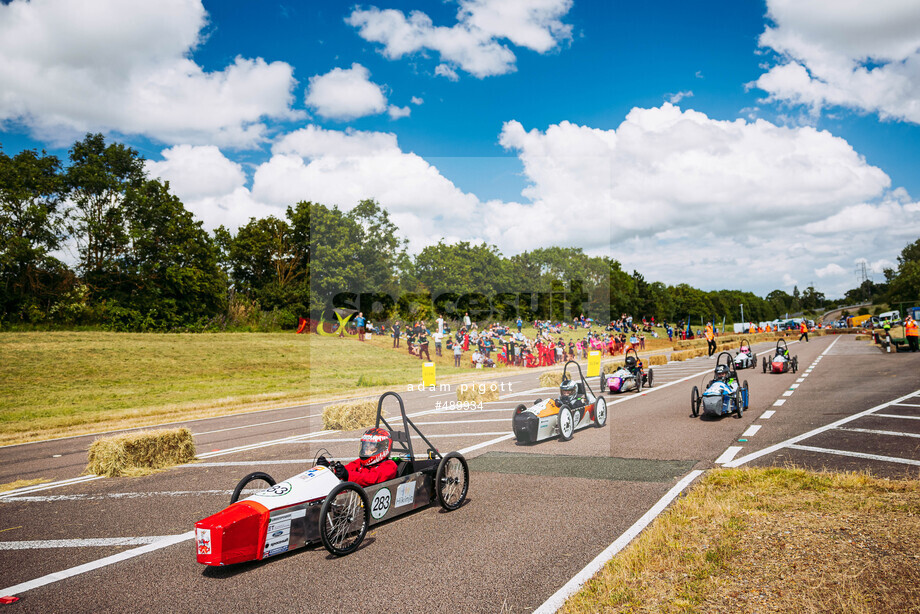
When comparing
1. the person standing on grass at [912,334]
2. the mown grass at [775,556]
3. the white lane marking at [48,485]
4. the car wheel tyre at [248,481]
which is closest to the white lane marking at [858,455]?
the mown grass at [775,556]

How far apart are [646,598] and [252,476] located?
423cm

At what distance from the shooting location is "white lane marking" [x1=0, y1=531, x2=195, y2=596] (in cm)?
496

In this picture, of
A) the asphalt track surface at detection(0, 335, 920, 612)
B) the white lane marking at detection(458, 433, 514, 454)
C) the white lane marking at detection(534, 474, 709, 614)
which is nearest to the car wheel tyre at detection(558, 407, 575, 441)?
the asphalt track surface at detection(0, 335, 920, 612)

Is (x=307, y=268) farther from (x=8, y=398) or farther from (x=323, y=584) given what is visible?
(x=323, y=584)

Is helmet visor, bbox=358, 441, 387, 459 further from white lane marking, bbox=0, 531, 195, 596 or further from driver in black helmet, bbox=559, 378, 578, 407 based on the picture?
driver in black helmet, bbox=559, 378, 578, 407

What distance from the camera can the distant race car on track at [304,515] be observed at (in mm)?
4918

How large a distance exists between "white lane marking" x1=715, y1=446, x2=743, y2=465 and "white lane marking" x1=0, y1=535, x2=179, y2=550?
26.3 feet

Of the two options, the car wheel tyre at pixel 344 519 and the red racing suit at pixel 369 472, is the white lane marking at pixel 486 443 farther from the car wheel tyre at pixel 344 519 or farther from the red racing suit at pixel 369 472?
the car wheel tyre at pixel 344 519

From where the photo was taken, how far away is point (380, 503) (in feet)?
20.0

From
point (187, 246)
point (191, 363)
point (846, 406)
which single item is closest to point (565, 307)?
point (187, 246)

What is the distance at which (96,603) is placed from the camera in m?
4.57

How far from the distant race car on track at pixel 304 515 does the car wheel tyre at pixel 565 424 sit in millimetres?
4889

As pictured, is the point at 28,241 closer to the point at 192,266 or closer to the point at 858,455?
the point at 192,266

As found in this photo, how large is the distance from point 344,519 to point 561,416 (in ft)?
21.0
